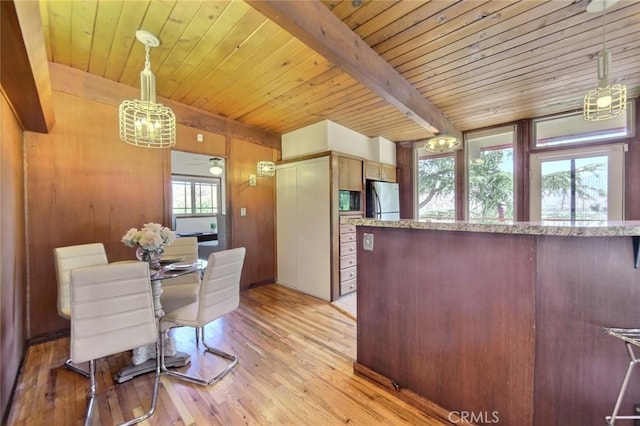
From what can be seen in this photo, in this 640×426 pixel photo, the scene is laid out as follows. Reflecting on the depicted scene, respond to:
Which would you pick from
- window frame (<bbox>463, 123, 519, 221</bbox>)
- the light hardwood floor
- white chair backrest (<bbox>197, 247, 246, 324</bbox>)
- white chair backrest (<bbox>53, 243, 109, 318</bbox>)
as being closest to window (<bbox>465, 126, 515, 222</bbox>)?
window frame (<bbox>463, 123, 519, 221</bbox>)

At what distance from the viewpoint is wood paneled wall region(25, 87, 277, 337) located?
2500mm

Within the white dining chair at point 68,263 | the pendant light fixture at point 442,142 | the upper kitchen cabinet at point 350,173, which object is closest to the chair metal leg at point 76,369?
the white dining chair at point 68,263

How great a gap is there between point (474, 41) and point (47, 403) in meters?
3.98

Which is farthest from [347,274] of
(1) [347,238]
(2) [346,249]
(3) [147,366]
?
(3) [147,366]

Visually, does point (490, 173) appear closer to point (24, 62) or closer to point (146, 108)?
point (146, 108)

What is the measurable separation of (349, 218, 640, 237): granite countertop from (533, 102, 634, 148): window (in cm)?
312

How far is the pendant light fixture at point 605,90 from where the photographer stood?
1.67 m

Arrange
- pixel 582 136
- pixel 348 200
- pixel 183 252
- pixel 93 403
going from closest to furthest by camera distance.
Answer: pixel 93 403 → pixel 183 252 → pixel 582 136 → pixel 348 200

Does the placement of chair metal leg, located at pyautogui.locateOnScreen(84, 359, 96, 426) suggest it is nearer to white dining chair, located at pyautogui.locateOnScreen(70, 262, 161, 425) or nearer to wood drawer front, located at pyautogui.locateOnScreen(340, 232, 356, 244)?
white dining chair, located at pyautogui.locateOnScreen(70, 262, 161, 425)

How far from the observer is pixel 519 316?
135 cm

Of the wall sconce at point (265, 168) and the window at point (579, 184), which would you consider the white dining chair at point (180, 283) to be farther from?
the window at point (579, 184)

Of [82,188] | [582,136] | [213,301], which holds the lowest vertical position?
[213,301]

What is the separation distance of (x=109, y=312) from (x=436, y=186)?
4854 mm

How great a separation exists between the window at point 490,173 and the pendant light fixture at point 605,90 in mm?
2090
